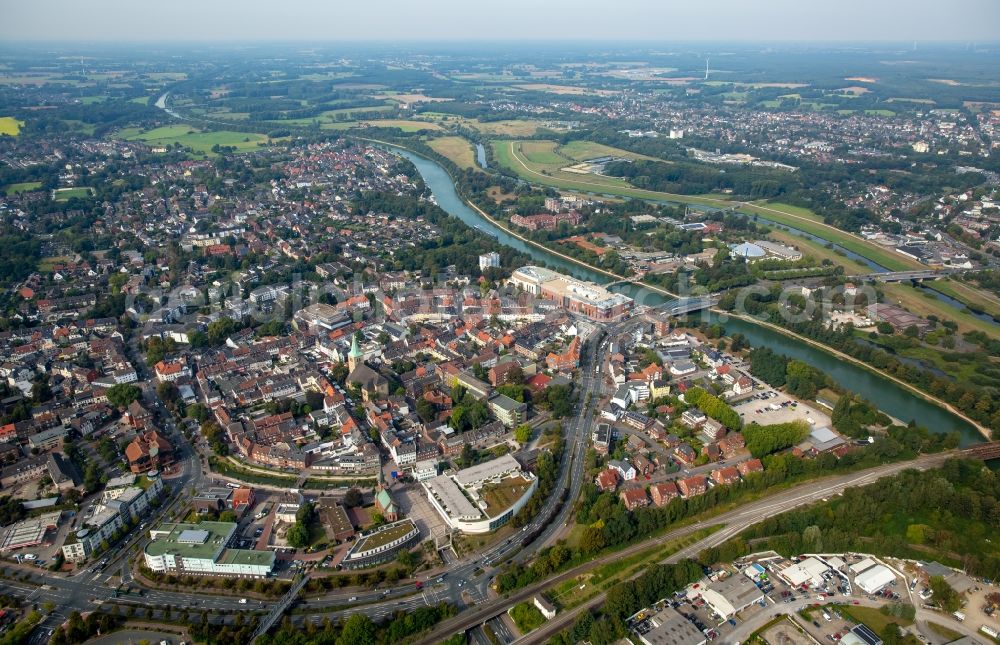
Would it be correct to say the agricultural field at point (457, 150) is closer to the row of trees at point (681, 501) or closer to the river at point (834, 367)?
the river at point (834, 367)

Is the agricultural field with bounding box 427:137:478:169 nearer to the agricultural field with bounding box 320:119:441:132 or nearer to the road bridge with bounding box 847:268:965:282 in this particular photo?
the agricultural field with bounding box 320:119:441:132

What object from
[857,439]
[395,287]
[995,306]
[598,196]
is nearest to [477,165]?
[598,196]

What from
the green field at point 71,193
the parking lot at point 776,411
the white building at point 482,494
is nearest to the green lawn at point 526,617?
the white building at point 482,494

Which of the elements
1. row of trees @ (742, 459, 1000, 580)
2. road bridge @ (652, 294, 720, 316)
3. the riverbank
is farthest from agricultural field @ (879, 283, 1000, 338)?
row of trees @ (742, 459, 1000, 580)

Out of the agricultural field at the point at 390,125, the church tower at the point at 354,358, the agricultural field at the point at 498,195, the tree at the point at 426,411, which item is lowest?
the tree at the point at 426,411

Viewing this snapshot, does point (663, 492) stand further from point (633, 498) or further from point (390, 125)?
point (390, 125)

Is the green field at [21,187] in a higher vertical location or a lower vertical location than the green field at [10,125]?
lower
